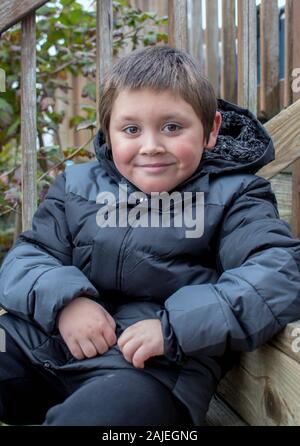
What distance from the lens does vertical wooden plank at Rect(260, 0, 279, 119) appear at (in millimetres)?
3117

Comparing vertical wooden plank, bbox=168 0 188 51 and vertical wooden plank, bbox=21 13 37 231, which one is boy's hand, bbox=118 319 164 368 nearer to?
vertical wooden plank, bbox=21 13 37 231

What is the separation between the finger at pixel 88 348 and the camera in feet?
4.62

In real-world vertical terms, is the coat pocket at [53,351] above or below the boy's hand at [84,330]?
below

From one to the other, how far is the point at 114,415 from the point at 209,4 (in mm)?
3297

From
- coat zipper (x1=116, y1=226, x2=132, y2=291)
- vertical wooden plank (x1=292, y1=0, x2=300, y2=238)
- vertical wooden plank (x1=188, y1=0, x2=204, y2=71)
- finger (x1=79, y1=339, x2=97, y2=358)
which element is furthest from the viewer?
vertical wooden plank (x1=188, y1=0, x2=204, y2=71)

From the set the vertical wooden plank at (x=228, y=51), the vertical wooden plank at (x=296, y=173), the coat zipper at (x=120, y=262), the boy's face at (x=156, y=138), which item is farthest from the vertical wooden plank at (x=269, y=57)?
the coat zipper at (x=120, y=262)

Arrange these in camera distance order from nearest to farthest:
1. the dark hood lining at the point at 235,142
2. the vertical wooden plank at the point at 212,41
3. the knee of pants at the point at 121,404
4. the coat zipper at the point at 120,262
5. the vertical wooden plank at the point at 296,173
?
the knee of pants at the point at 121,404, the coat zipper at the point at 120,262, the dark hood lining at the point at 235,142, the vertical wooden plank at the point at 296,173, the vertical wooden plank at the point at 212,41

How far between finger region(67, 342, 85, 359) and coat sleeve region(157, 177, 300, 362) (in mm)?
226

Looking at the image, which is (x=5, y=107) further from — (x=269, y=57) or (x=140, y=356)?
(x=140, y=356)

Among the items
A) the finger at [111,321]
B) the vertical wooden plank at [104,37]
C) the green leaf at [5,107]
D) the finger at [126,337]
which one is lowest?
the finger at [111,321]

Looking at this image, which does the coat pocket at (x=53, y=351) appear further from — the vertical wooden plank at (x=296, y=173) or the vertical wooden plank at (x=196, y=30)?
the vertical wooden plank at (x=196, y=30)

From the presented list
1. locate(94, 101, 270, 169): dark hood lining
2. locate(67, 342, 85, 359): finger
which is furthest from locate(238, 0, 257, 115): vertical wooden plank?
locate(67, 342, 85, 359): finger
